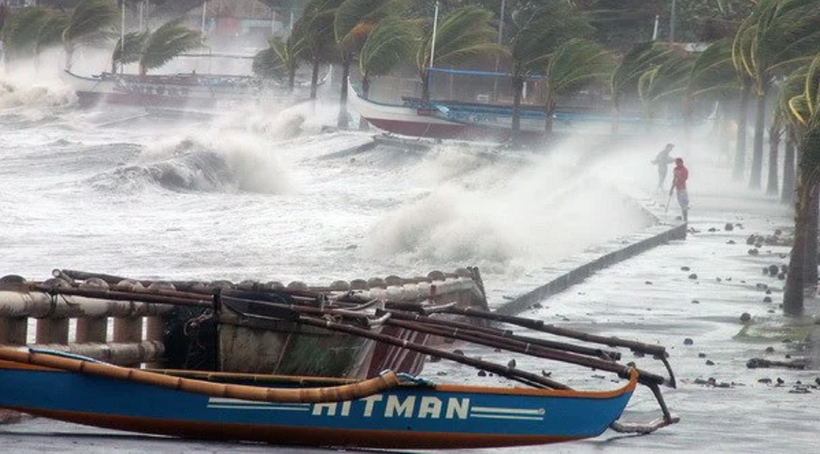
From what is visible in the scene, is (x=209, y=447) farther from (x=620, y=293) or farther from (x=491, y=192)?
(x=491, y=192)

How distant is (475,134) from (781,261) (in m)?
41.7

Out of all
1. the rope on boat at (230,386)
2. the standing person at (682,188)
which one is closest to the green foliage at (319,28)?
the standing person at (682,188)

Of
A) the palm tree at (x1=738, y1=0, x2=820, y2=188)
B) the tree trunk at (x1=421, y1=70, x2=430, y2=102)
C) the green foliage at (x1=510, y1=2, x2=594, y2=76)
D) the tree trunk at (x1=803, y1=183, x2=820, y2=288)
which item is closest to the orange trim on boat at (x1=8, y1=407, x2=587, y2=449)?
the tree trunk at (x1=803, y1=183, x2=820, y2=288)

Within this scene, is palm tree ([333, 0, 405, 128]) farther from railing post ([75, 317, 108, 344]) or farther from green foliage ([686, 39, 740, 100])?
railing post ([75, 317, 108, 344])

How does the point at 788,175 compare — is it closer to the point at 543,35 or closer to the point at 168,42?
Result: the point at 543,35

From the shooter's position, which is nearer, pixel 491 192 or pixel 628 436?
pixel 628 436

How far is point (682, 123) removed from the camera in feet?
220

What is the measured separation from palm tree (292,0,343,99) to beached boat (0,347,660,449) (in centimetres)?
6737

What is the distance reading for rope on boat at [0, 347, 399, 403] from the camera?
976 centimetres

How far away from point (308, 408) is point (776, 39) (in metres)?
31.3

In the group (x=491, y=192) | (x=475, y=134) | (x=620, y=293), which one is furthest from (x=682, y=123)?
(x=620, y=293)

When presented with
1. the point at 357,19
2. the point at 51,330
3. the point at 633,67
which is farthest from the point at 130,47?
the point at 51,330

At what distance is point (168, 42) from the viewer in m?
98.8

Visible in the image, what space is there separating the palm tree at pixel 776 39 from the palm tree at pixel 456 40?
2508cm
